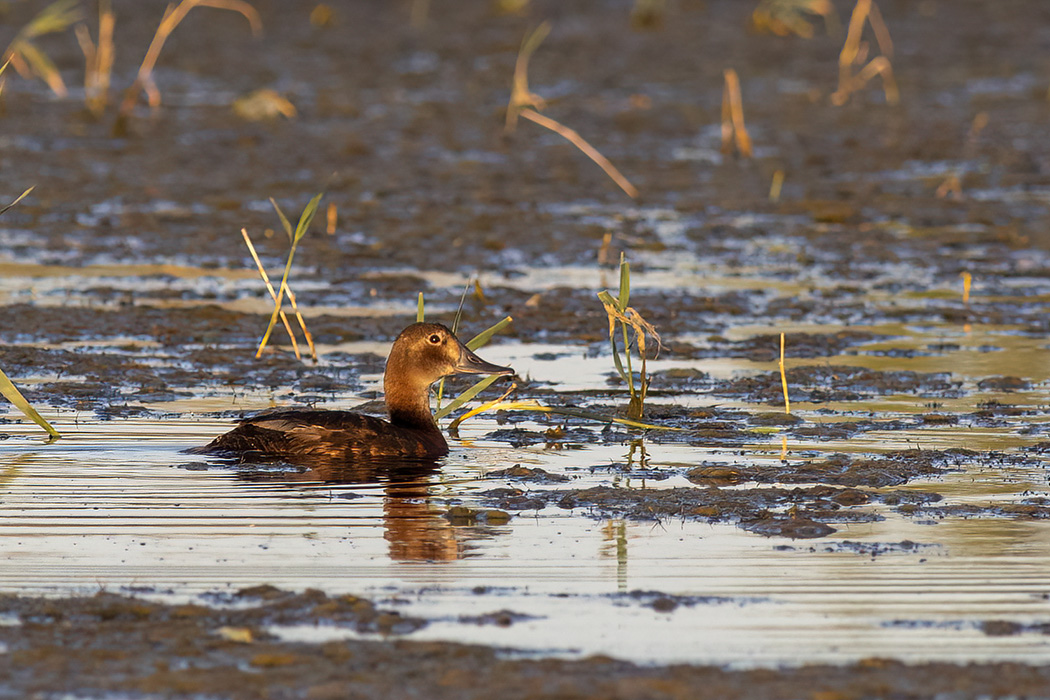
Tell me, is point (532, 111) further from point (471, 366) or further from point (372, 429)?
point (372, 429)

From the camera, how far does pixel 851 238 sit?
15.1 m

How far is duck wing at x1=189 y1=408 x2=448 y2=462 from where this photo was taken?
8.07 m

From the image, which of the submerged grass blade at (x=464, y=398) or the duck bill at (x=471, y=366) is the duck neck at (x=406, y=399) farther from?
the duck bill at (x=471, y=366)

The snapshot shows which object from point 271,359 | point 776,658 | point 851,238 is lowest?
point 776,658

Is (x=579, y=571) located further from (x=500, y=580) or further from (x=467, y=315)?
(x=467, y=315)

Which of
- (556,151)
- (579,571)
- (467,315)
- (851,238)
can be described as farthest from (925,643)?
(556,151)

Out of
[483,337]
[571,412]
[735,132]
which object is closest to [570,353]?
[483,337]

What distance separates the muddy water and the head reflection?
0.12 feet

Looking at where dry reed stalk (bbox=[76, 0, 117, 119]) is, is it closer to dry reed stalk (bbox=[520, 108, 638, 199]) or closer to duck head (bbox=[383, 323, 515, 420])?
dry reed stalk (bbox=[520, 108, 638, 199])

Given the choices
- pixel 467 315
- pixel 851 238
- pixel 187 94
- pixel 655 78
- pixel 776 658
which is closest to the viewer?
pixel 776 658

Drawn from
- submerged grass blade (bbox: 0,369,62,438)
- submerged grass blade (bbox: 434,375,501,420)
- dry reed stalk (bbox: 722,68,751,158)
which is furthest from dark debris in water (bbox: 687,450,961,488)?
dry reed stalk (bbox: 722,68,751,158)

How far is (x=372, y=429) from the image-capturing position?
27.1ft

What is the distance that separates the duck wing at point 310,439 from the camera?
26.5ft

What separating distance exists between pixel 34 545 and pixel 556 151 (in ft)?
43.6
